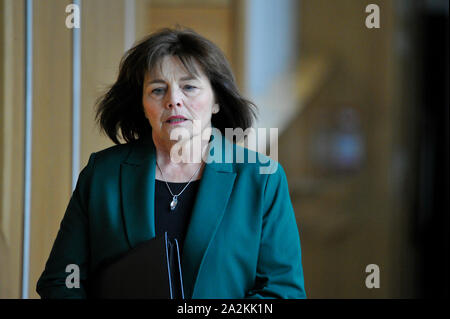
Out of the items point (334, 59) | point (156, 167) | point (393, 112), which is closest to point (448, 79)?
point (393, 112)

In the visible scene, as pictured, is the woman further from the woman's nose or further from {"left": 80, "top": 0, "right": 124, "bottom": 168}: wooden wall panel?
{"left": 80, "top": 0, "right": 124, "bottom": 168}: wooden wall panel

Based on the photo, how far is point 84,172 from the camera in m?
0.96

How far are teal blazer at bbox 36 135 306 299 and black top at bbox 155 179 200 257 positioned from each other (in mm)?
17

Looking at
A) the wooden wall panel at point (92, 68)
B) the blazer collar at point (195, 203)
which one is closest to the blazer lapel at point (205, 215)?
the blazer collar at point (195, 203)

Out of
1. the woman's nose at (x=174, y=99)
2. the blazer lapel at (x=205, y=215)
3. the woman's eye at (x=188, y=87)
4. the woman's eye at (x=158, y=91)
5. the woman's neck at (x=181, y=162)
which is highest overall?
the woman's eye at (x=188, y=87)

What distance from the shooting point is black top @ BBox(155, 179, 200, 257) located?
896 mm

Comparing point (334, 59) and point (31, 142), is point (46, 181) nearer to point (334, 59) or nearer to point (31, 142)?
point (31, 142)

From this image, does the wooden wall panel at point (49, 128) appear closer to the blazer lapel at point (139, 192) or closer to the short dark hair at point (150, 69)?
the short dark hair at point (150, 69)

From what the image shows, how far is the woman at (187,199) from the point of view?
0.88m

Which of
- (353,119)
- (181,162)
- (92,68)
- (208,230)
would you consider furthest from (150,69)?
(353,119)

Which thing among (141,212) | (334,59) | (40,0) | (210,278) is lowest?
Answer: (210,278)

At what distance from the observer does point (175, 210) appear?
3.00 feet

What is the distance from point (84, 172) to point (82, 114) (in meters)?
0.39

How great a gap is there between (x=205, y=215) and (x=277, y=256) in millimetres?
145
